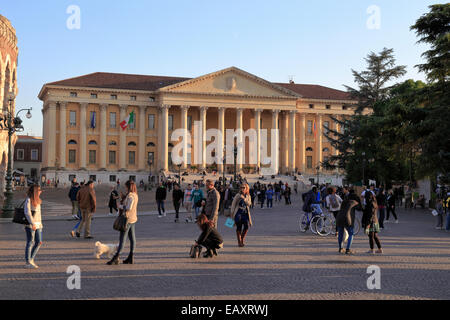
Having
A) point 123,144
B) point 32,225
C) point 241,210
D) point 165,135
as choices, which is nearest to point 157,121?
point 165,135

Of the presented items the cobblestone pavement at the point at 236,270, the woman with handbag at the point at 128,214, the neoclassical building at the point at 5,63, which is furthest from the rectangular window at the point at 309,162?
the woman with handbag at the point at 128,214

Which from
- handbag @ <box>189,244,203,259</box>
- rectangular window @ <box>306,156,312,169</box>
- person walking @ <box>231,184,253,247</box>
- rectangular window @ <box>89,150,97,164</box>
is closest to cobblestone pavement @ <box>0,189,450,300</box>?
handbag @ <box>189,244,203,259</box>

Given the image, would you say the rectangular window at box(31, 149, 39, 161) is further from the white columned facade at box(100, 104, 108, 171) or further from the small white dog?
the small white dog

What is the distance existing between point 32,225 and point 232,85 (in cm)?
6549

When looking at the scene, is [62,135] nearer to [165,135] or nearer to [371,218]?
[165,135]

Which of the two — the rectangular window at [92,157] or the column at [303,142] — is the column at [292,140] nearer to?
the column at [303,142]

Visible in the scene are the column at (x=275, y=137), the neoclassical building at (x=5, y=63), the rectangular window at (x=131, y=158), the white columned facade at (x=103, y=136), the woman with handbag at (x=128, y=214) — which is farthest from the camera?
the column at (x=275, y=137)

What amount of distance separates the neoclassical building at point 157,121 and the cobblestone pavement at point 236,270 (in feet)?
186

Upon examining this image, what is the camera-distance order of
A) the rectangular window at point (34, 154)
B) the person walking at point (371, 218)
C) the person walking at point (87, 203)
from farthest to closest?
the rectangular window at point (34, 154) < the person walking at point (87, 203) < the person walking at point (371, 218)

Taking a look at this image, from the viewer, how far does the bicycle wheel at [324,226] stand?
663 inches

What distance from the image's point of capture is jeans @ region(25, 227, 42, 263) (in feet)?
32.3
